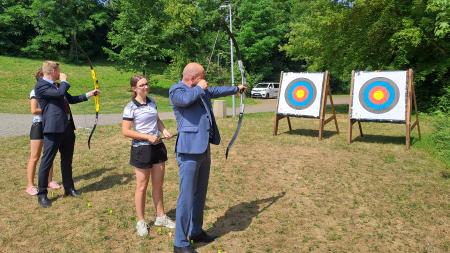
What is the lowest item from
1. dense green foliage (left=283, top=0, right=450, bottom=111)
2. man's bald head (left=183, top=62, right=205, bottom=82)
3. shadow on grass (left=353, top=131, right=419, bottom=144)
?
shadow on grass (left=353, top=131, right=419, bottom=144)

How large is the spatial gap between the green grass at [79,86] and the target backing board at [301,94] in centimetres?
888

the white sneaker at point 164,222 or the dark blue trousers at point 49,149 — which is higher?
the dark blue trousers at point 49,149

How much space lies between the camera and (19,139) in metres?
9.62

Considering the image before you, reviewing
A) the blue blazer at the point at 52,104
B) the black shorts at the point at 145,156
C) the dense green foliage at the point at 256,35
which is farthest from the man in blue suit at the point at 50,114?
the dense green foliage at the point at 256,35

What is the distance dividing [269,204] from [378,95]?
498cm

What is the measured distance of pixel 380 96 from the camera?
8.97 metres

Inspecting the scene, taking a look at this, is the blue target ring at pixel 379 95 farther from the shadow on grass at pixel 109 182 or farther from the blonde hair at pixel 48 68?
the blonde hair at pixel 48 68

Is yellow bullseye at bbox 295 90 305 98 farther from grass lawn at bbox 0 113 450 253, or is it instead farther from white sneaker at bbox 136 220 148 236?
white sneaker at bbox 136 220 148 236

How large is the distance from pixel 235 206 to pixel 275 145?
3801mm

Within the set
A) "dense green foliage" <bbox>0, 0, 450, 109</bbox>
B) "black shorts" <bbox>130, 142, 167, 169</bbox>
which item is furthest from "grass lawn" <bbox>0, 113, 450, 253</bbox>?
"dense green foliage" <bbox>0, 0, 450, 109</bbox>

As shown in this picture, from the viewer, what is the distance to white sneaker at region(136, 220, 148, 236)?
422 centimetres

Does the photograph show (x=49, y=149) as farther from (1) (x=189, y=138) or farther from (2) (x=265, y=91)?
(2) (x=265, y=91)

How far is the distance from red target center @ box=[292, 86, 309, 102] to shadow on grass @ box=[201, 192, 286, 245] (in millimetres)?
4733

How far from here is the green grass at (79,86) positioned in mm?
18484
